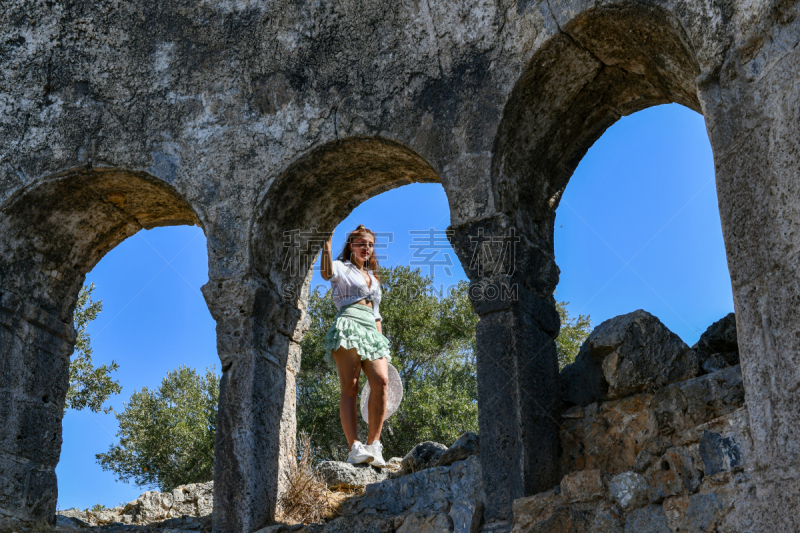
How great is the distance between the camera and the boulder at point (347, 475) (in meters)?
5.77

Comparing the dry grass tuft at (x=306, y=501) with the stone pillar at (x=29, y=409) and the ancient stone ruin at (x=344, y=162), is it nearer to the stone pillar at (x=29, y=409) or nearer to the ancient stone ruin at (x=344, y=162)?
the ancient stone ruin at (x=344, y=162)

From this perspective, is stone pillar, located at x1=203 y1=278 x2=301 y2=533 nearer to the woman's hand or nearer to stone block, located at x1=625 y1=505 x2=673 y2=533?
the woman's hand

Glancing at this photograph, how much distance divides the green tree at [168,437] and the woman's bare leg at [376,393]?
7581mm

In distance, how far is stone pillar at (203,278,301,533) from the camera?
5246 millimetres

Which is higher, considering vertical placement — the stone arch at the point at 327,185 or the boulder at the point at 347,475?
A: the stone arch at the point at 327,185

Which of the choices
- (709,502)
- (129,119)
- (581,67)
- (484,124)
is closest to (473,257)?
(484,124)

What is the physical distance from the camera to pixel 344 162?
5977 millimetres

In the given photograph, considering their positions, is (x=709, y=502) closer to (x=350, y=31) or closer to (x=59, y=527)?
(x=350, y=31)

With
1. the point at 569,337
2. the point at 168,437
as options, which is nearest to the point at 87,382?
the point at 168,437

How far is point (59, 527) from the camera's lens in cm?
600

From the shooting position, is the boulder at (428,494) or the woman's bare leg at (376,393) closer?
the boulder at (428,494)

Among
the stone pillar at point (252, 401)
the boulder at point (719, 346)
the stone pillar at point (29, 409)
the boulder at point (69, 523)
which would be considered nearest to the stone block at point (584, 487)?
the boulder at point (719, 346)

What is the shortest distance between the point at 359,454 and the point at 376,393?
44cm

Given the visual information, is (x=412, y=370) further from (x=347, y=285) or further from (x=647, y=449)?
(x=647, y=449)
